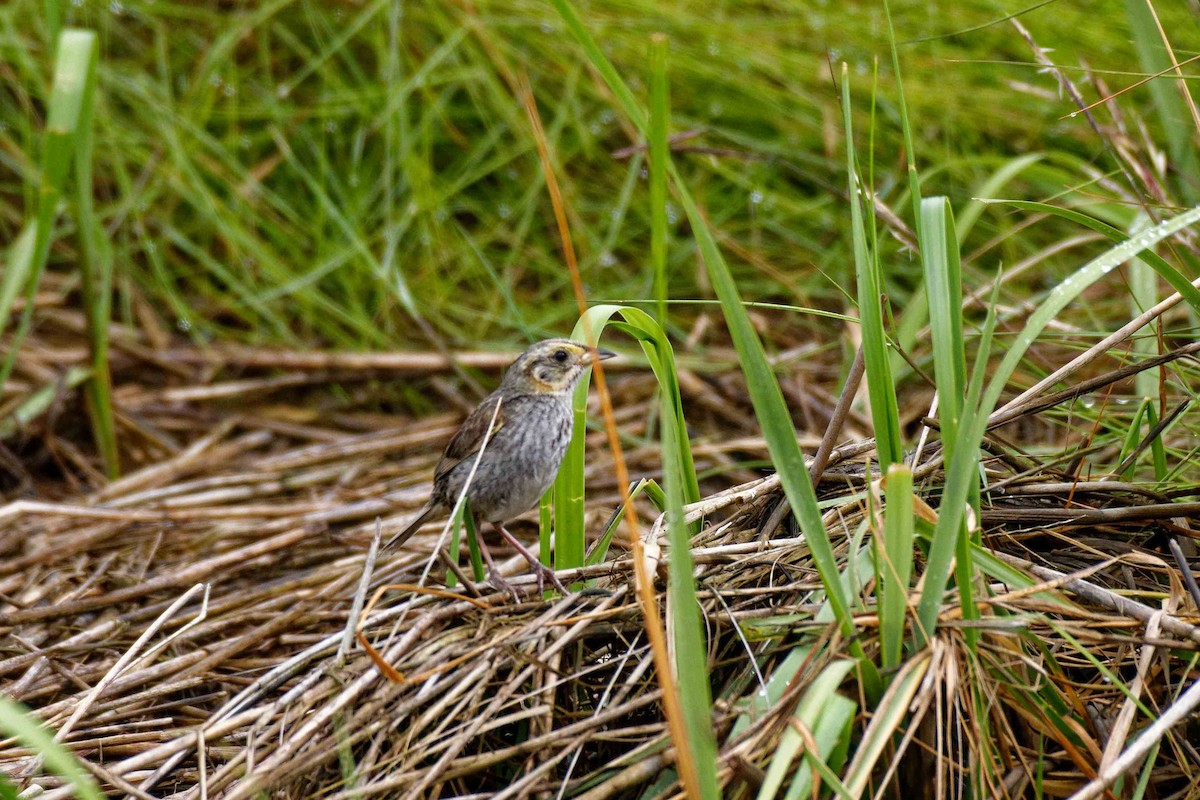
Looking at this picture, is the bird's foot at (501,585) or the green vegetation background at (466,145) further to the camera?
the green vegetation background at (466,145)

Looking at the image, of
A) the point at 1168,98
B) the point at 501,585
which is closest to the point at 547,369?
the point at 501,585

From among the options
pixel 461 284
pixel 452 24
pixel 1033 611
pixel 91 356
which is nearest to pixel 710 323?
pixel 461 284

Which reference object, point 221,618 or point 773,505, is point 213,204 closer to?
point 221,618

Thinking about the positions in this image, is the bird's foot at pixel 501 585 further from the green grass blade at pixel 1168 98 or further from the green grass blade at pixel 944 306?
the green grass blade at pixel 1168 98

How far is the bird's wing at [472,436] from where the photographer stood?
137 inches

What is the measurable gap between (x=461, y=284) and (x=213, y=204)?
1.33 m

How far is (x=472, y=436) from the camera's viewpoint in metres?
3.51

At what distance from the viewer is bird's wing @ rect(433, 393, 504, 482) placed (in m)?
3.47

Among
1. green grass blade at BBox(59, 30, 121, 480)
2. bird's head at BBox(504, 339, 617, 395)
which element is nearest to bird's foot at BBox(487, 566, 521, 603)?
bird's head at BBox(504, 339, 617, 395)

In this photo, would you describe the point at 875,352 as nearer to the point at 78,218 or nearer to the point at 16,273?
the point at 16,273

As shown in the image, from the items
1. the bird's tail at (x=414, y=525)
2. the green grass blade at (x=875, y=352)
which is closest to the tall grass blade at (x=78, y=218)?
the bird's tail at (x=414, y=525)

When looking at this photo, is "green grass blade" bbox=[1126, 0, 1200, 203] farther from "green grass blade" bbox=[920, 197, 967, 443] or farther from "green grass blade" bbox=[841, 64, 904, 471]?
"green grass blade" bbox=[841, 64, 904, 471]

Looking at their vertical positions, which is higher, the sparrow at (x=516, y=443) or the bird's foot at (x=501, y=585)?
the sparrow at (x=516, y=443)

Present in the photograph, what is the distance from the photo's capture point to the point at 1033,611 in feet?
7.15
